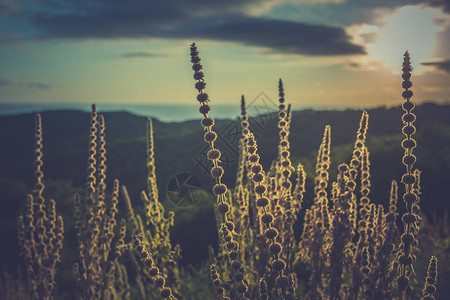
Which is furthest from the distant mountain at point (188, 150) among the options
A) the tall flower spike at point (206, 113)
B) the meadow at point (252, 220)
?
the tall flower spike at point (206, 113)

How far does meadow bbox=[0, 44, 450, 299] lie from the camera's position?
2.15m

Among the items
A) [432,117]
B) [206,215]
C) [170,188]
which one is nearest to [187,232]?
[206,215]

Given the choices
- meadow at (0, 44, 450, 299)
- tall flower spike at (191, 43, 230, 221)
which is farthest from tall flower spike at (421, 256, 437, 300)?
tall flower spike at (191, 43, 230, 221)

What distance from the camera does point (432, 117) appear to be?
19.4m

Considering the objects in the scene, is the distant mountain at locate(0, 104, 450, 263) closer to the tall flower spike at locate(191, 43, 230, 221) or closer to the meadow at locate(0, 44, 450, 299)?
the meadow at locate(0, 44, 450, 299)

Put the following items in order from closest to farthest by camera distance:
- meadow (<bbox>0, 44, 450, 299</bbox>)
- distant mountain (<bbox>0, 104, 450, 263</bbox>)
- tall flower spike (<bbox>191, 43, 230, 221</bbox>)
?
tall flower spike (<bbox>191, 43, 230, 221</bbox>), meadow (<bbox>0, 44, 450, 299</bbox>), distant mountain (<bbox>0, 104, 450, 263</bbox>)

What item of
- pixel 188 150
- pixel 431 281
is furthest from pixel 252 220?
pixel 188 150

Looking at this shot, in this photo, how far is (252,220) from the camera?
6832 millimetres

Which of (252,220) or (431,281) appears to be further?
(252,220)

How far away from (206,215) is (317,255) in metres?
6.04

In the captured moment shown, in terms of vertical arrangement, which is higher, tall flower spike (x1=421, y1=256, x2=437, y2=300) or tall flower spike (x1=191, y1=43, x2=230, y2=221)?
tall flower spike (x1=191, y1=43, x2=230, y2=221)

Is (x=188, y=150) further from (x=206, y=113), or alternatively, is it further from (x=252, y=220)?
(x=206, y=113)

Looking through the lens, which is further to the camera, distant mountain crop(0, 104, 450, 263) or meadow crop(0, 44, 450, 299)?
distant mountain crop(0, 104, 450, 263)

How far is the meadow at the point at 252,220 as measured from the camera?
2150mm
